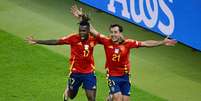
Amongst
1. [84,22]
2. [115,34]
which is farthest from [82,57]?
[115,34]

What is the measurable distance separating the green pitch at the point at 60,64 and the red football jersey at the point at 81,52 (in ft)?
5.61

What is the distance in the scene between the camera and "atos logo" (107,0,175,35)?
1582 centimetres

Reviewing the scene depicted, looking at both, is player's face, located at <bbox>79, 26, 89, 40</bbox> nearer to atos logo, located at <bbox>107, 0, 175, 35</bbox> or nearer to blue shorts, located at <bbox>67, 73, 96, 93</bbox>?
blue shorts, located at <bbox>67, 73, 96, 93</bbox>

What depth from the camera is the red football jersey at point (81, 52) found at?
39.9 ft

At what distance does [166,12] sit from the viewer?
52.1 ft

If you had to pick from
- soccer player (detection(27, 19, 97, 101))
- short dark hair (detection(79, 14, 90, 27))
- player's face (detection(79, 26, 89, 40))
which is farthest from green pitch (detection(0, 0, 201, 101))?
short dark hair (detection(79, 14, 90, 27))

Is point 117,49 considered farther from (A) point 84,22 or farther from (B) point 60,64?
(B) point 60,64

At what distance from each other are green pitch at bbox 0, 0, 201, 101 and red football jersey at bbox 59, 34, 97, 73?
1709 mm

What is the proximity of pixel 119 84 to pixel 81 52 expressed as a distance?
0.98 meters

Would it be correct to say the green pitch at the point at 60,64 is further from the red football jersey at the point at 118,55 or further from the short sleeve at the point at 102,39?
the short sleeve at the point at 102,39

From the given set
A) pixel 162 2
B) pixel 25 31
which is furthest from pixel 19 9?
pixel 162 2

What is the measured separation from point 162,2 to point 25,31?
15.5ft

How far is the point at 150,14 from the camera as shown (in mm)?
16531

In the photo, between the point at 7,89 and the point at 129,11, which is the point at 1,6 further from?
the point at 7,89
